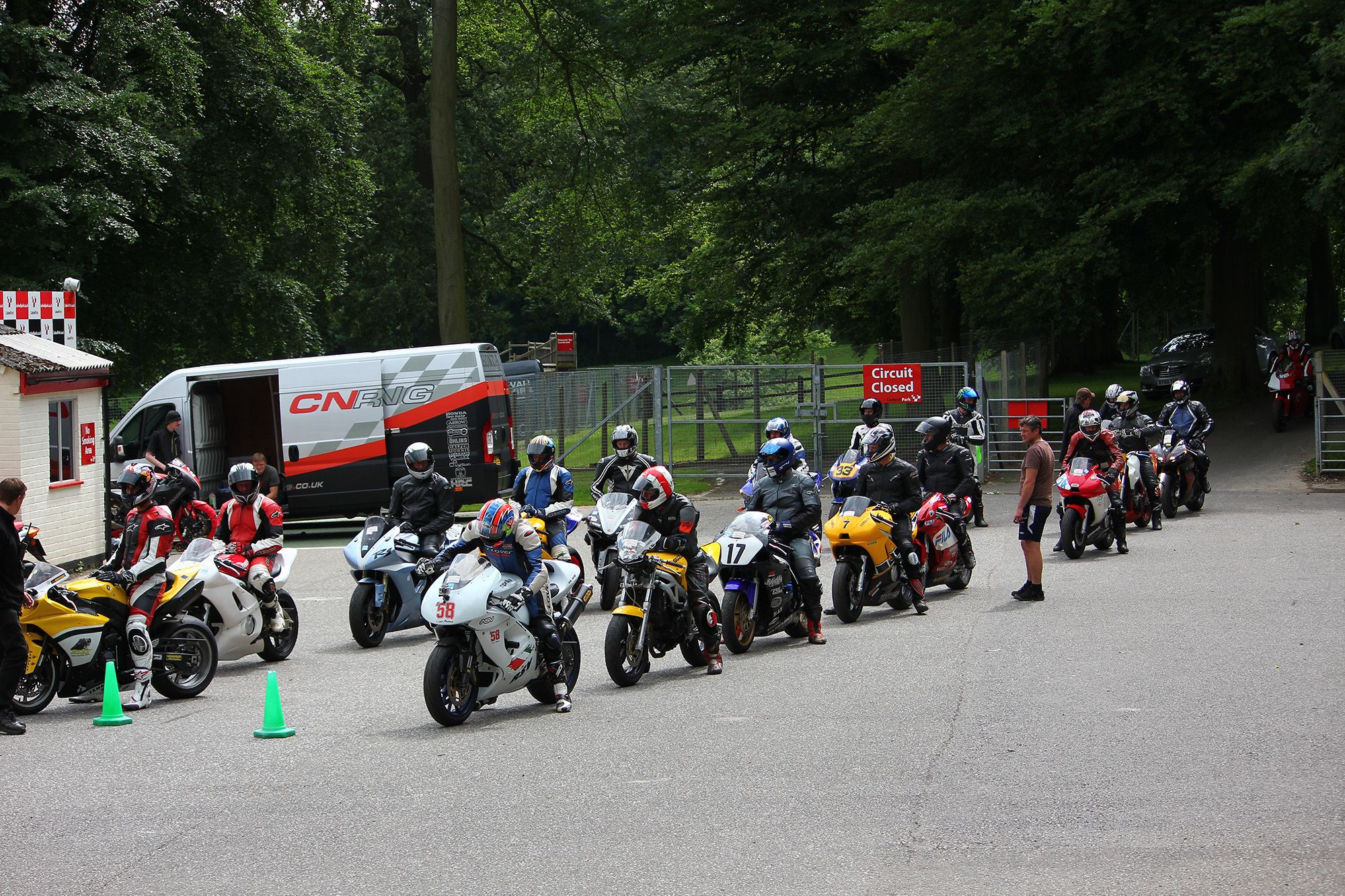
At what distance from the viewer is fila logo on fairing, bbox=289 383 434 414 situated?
2253 cm

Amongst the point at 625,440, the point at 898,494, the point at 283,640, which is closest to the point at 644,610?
the point at 283,640

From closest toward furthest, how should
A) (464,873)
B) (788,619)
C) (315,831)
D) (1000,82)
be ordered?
(464,873) → (315,831) → (788,619) → (1000,82)

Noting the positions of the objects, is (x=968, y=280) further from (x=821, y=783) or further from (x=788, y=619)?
(x=821, y=783)

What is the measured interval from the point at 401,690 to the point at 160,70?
72.0 ft

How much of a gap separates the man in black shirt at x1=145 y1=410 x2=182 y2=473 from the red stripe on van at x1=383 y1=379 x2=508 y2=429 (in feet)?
10.1

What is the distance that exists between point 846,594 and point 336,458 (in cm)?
1192

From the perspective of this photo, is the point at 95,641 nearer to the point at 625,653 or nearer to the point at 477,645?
the point at 477,645

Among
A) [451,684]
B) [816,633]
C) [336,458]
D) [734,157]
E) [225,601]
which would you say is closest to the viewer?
[451,684]

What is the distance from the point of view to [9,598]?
952 cm

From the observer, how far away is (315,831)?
21.8 ft

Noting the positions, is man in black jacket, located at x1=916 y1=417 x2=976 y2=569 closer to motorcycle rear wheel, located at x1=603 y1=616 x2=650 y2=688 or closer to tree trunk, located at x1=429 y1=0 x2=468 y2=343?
Result: motorcycle rear wheel, located at x1=603 y1=616 x2=650 y2=688

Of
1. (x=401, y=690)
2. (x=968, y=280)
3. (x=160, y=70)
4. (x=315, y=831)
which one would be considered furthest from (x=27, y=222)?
(x=315, y=831)

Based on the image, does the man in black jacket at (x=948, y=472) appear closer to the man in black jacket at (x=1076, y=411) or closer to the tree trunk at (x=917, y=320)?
the man in black jacket at (x=1076, y=411)

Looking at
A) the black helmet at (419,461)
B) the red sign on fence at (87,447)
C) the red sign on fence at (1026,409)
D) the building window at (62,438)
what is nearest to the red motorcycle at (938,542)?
the black helmet at (419,461)
